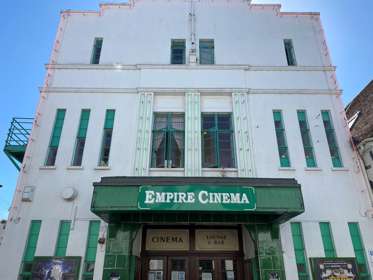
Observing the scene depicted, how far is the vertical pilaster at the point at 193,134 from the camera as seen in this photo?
9516 millimetres

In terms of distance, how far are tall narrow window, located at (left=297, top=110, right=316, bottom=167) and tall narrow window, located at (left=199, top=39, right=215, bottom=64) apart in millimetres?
→ 4641

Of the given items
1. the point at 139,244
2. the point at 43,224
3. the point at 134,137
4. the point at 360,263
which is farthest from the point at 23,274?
the point at 360,263

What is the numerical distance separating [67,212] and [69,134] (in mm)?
3065

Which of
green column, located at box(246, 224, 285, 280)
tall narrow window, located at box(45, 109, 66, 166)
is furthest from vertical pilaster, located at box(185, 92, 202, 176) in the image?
tall narrow window, located at box(45, 109, 66, 166)

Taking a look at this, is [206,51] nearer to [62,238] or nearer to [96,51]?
[96,51]

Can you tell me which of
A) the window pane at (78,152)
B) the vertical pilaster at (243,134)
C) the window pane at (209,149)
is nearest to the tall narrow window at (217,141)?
the window pane at (209,149)

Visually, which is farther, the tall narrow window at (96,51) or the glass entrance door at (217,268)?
the tall narrow window at (96,51)

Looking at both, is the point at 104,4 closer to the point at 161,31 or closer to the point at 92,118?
the point at 161,31

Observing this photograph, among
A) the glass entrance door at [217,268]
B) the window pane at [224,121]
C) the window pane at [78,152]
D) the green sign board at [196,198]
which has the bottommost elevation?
the glass entrance door at [217,268]

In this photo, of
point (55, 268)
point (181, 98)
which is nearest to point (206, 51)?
point (181, 98)

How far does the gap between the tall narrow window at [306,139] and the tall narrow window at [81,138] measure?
874cm

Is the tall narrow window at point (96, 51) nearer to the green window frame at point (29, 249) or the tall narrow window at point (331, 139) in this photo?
the green window frame at point (29, 249)

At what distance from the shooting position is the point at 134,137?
32.8ft

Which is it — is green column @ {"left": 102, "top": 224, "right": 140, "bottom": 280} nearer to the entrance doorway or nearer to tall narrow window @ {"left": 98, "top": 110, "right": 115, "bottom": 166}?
the entrance doorway
